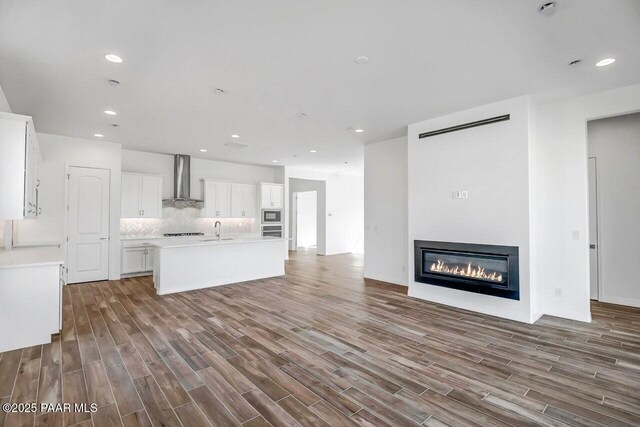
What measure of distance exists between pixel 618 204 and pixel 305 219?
10.1 m

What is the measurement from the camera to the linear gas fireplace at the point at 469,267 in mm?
3947

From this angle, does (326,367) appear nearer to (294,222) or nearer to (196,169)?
(196,169)

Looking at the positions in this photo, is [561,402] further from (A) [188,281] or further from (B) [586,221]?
(A) [188,281]

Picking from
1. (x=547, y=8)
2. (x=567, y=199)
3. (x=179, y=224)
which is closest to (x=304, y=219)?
(x=179, y=224)

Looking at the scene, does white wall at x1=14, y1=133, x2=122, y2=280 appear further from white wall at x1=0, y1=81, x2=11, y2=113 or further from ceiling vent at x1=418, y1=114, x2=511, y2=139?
ceiling vent at x1=418, y1=114, x2=511, y2=139

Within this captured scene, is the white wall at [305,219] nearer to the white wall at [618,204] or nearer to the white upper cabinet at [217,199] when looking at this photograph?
the white upper cabinet at [217,199]

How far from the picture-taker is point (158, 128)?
5.44 meters

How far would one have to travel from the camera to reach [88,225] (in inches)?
243

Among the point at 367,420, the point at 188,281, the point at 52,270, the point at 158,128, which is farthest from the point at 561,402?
the point at 158,128

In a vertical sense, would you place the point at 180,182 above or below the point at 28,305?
above

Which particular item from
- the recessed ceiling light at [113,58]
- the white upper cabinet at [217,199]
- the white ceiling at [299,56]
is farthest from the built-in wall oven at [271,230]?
the recessed ceiling light at [113,58]

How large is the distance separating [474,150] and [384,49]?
232 cm

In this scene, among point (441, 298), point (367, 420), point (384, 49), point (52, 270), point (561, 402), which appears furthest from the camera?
point (441, 298)

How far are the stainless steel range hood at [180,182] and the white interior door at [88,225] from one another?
4.84 ft
